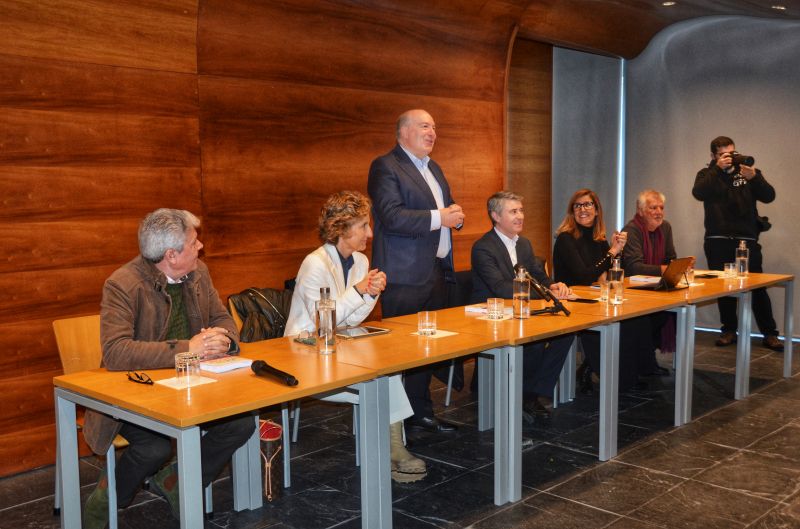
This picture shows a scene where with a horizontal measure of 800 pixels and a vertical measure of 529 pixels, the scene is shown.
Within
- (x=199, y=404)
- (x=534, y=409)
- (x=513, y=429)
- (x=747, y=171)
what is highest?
(x=747, y=171)

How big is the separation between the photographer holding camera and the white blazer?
13.3 ft

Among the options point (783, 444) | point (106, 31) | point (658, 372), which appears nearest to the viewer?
point (106, 31)

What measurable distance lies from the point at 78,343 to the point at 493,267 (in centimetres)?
224

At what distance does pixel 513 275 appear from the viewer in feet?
15.4

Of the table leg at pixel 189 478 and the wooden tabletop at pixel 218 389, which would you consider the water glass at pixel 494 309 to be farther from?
the table leg at pixel 189 478

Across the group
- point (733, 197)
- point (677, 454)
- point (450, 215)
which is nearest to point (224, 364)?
point (450, 215)

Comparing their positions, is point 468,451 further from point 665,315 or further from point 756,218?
point 756,218

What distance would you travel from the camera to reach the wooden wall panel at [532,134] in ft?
23.2

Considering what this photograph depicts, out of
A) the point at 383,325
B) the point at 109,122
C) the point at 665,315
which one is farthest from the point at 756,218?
the point at 109,122

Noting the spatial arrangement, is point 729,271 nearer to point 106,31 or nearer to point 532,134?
point 532,134

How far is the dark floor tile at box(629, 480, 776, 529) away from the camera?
3.33m

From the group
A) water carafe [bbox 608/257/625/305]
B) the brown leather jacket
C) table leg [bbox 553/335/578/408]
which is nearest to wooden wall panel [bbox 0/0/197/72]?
the brown leather jacket

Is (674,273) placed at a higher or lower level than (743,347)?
higher

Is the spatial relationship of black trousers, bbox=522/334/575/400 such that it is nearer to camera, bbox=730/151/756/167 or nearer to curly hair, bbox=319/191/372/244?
curly hair, bbox=319/191/372/244
